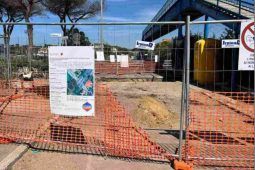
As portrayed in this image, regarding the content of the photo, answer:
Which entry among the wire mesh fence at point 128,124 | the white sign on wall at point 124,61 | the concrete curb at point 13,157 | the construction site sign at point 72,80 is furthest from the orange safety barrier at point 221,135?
the white sign on wall at point 124,61

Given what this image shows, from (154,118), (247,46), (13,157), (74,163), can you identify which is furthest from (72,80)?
(154,118)

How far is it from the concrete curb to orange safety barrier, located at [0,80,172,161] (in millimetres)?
365

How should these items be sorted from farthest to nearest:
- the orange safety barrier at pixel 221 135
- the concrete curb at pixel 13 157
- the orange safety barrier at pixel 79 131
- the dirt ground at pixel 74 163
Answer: the orange safety barrier at pixel 79 131 → the orange safety barrier at pixel 221 135 → the dirt ground at pixel 74 163 → the concrete curb at pixel 13 157

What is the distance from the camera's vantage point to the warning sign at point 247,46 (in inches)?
229

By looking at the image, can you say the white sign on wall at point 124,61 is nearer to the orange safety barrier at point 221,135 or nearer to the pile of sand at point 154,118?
the orange safety barrier at point 221,135

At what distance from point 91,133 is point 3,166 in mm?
2625

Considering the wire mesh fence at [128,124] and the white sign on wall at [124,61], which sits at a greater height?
the white sign on wall at [124,61]

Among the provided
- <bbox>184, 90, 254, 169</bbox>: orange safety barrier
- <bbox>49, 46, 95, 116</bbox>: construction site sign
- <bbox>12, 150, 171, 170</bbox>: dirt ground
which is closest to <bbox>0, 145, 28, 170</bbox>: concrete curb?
<bbox>12, 150, 171, 170</bbox>: dirt ground

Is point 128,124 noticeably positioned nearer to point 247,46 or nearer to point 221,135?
point 221,135

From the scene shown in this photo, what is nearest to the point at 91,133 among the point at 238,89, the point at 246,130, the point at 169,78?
the point at 246,130

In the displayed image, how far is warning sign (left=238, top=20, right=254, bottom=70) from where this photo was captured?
5.83 meters

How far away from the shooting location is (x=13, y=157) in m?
6.07

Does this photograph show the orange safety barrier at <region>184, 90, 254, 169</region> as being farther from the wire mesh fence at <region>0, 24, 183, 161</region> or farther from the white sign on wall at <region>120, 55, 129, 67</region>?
the white sign on wall at <region>120, 55, 129, 67</region>

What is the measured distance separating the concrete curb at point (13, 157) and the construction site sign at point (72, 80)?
88cm
